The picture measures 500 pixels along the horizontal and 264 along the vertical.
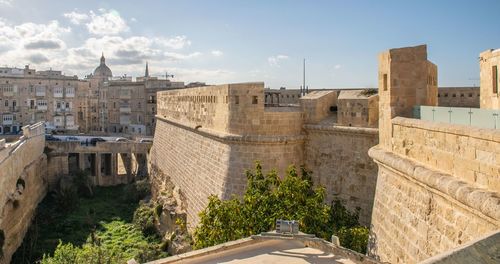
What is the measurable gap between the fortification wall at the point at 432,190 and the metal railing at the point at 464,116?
0.25 m

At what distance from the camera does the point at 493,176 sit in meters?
4.14

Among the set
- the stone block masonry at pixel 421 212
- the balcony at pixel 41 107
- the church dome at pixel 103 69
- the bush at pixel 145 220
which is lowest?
the bush at pixel 145 220

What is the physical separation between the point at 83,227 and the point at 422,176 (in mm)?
17309

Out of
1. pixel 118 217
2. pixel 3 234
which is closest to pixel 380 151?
pixel 3 234

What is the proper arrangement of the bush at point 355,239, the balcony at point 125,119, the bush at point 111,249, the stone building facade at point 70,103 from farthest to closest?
the balcony at point 125,119 < the stone building facade at point 70,103 < the bush at point 111,249 < the bush at point 355,239

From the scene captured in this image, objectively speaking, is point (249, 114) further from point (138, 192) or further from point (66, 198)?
point (66, 198)

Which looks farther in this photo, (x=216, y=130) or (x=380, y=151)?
(x=216, y=130)

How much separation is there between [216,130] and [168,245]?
470cm

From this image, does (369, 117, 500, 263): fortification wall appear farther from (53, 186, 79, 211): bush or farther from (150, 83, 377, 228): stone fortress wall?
(53, 186, 79, 211): bush

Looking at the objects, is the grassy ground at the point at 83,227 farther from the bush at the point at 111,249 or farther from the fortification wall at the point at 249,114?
the fortification wall at the point at 249,114

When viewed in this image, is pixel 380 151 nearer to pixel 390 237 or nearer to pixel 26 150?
pixel 390 237

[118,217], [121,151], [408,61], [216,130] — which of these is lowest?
[118,217]

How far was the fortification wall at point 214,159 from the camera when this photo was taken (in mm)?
11094

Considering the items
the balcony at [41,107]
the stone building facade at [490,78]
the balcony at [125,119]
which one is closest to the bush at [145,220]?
the stone building facade at [490,78]
